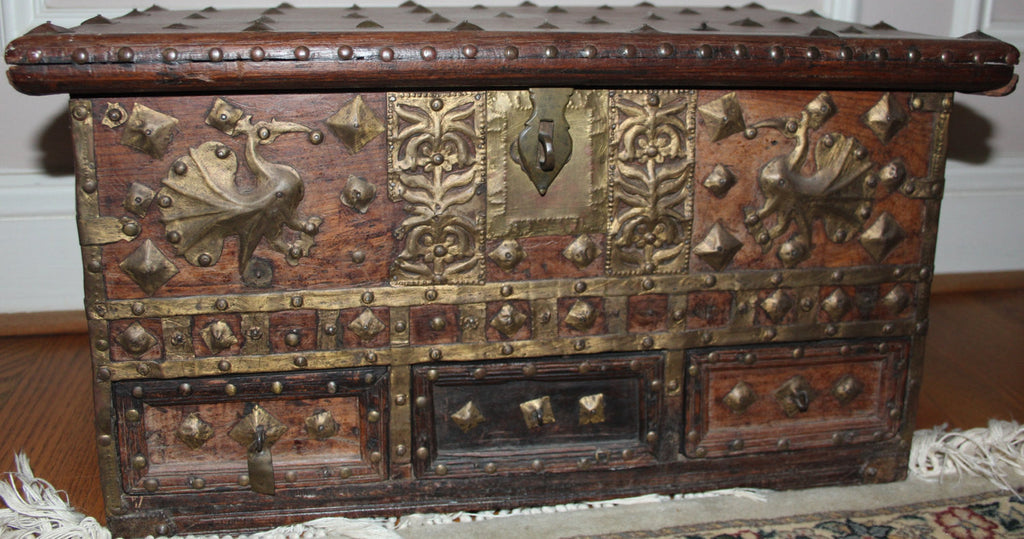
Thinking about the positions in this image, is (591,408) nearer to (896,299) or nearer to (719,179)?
(719,179)

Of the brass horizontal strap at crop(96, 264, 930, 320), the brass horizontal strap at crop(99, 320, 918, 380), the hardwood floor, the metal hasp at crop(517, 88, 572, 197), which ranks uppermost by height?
the metal hasp at crop(517, 88, 572, 197)

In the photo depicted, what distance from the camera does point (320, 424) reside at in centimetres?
145

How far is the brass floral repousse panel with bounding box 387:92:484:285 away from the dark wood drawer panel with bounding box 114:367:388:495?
190mm

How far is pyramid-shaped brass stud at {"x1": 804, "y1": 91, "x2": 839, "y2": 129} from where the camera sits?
56.1 inches

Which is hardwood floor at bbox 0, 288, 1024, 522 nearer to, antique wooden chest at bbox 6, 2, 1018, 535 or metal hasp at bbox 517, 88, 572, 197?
antique wooden chest at bbox 6, 2, 1018, 535

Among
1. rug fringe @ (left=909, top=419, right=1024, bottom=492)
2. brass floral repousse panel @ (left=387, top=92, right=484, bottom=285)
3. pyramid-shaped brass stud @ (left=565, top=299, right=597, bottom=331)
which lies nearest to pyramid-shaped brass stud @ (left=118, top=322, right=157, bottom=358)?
brass floral repousse panel @ (left=387, top=92, right=484, bottom=285)

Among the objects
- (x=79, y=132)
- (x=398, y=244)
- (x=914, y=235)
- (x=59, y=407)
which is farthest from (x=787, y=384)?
(x=59, y=407)

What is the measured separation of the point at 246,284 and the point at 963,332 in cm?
171

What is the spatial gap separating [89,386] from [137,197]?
2.72ft

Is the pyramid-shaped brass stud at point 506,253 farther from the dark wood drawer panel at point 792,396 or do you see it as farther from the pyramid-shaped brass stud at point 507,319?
the dark wood drawer panel at point 792,396

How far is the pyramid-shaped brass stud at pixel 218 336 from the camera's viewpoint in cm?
138

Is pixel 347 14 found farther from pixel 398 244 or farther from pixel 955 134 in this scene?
pixel 955 134

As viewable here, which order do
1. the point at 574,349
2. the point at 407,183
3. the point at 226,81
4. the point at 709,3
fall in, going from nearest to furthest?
the point at 226,81 < the point at 407,183 < the point at 574,349 < the point at 709,3

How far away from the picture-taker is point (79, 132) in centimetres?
129
